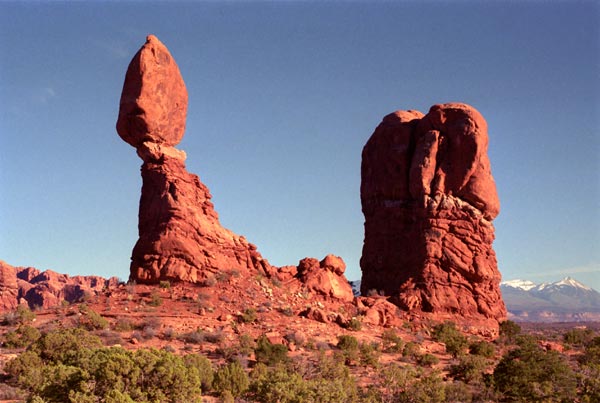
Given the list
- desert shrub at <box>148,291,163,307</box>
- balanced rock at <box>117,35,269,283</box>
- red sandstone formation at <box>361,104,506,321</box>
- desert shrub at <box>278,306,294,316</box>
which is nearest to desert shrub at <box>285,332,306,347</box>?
desert shrub at <box>278,306,294,316</box>

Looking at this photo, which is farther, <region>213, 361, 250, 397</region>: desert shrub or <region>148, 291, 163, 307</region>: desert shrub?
<region>148, 291, 163, 307</region>: desert shrub

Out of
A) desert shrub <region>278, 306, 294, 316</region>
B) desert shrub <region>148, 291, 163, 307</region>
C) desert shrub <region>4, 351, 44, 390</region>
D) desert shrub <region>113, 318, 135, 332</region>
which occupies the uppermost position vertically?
desert shrub <region>148, 291, 163, 307</region>

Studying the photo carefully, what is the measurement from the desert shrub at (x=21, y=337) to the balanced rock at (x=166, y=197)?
7057 millimetres

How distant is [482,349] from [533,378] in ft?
23.9

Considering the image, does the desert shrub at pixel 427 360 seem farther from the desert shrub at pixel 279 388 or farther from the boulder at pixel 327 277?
the desert shrub at pixel 279 388

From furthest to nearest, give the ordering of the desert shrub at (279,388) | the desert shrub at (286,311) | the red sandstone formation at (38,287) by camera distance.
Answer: the red sandstone formation at (38,287)
the desert shrub at (286,311)
the desert shrub at (279,388)

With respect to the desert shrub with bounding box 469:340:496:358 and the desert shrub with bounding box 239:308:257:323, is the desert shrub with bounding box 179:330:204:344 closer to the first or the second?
the desert shrub with bounding box 239:308:257:323

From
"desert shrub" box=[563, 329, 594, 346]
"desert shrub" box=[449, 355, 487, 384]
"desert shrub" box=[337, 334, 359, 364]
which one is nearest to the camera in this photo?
"desert shrub" box=[449, 355, 487, 384]

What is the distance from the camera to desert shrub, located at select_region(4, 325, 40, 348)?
30047 mm

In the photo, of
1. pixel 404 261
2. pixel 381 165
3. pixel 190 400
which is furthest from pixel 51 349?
pixel 381 165

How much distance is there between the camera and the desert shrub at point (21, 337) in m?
30.0

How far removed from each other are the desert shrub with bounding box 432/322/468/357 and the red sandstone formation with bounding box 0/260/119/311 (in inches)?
1308

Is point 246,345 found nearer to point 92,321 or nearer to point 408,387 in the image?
point 92,321

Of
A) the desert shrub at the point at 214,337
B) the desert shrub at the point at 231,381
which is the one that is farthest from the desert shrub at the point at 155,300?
the desert shrub at the point at 231,381
